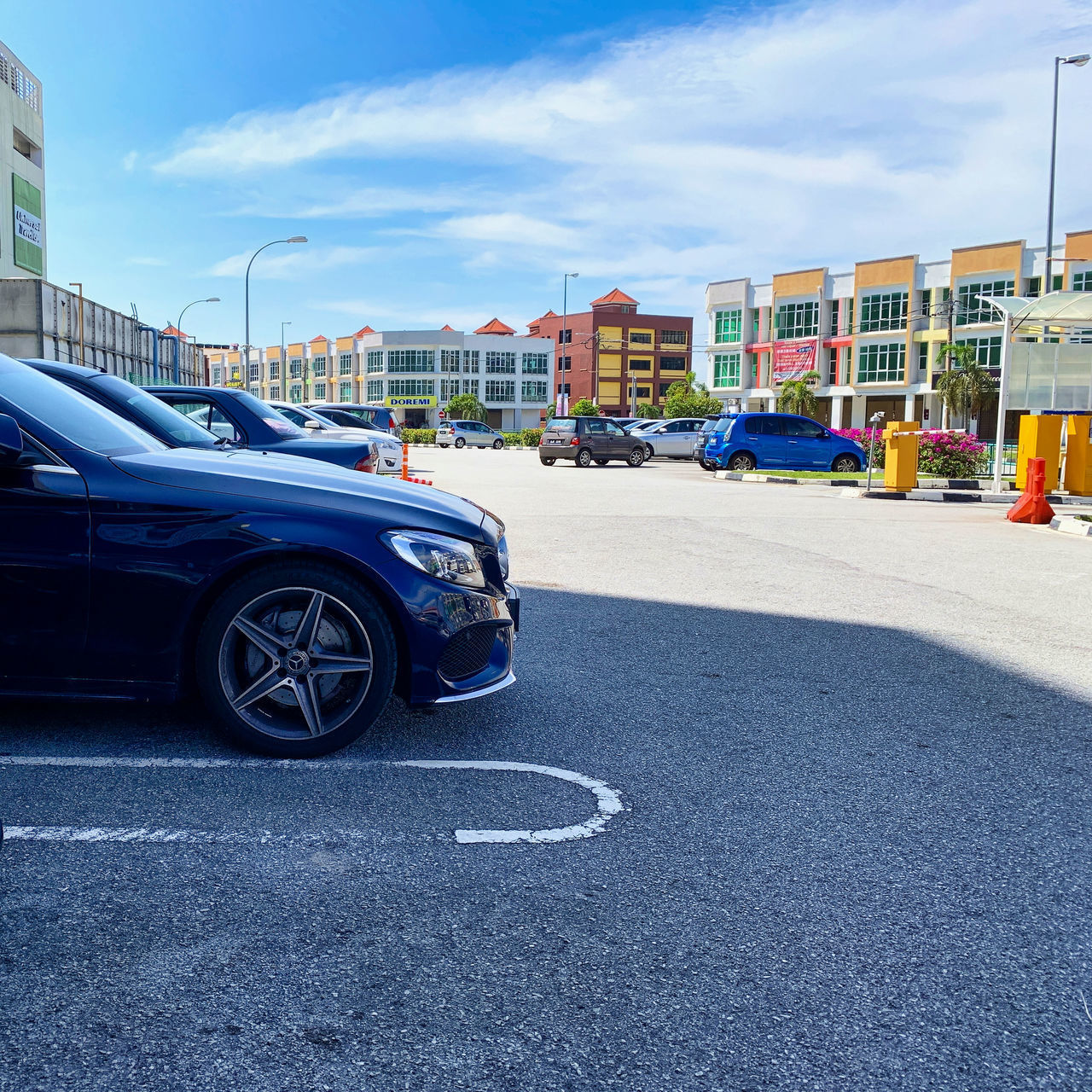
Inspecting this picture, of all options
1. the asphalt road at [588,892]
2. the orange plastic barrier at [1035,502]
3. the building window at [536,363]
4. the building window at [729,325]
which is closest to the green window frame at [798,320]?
the building window at [729,325]

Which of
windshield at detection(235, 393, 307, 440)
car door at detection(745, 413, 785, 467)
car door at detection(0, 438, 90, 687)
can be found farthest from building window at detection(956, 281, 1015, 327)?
car door at detection(0, 438, 90, 687)

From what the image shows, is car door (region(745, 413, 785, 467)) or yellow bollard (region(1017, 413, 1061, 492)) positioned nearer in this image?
yellow bollard (region(1017, 413, 1061, 492))

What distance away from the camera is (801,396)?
7188cm

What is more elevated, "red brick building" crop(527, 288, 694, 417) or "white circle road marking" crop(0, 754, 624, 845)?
"red brick building" crop(527, 288, 694, 417)

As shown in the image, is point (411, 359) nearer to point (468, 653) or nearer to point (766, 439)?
point (766, 439)

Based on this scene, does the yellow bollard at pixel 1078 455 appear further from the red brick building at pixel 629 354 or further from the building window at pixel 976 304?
the red brick building at pixel 629 354

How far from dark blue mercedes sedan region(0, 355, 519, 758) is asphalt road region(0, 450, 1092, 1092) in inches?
11.2

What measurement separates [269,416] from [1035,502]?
10576 mm

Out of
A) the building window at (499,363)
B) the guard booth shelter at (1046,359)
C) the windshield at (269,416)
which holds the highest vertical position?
the building window at (499,363)

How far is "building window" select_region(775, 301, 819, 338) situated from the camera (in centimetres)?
7494

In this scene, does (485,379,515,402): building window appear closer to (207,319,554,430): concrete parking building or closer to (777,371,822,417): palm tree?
(207,319,554,430): concrete parking building

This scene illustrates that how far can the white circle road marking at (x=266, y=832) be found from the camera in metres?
3.42

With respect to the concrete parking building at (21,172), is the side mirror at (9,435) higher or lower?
lower

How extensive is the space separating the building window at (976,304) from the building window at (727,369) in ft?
63.9
